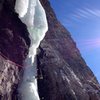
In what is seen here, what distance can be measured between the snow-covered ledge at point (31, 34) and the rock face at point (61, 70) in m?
0.71

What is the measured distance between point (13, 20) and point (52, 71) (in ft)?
10.3

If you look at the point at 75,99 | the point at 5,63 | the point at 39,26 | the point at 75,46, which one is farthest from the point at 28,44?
the point at 75,46

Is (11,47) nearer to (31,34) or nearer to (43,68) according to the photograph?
(31,34)

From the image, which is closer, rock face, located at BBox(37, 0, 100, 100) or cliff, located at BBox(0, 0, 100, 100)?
cliff, located at BBox(0, 0, 100, 100)

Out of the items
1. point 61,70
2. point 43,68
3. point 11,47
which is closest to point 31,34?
point 11,47

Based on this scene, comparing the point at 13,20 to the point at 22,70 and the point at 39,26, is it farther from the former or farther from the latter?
the point at 22,70

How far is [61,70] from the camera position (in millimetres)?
15719

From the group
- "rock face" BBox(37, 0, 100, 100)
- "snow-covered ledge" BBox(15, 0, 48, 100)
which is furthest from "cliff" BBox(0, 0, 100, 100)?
"snow-covered ledge" BBox(15, 0, 48, 100)

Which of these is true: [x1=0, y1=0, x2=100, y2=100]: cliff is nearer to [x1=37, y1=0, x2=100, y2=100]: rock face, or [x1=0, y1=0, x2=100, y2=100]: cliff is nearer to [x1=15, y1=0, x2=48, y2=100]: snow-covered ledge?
[x1=37, y1=0, x2=100, y2=100]: rock face

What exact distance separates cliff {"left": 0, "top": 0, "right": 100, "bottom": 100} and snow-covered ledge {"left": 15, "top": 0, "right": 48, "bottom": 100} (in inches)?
11.5

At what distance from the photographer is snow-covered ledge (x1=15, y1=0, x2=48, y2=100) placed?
44.9ft

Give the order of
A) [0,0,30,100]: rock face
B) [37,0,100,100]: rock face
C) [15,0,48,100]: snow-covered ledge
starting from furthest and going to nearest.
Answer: [37,0,100,100]: rock face
[15,0,48,100]: snow-covered ledge
[0,0,30,100]: rock face

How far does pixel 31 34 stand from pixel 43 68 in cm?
183

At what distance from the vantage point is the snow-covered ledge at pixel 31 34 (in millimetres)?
13688
